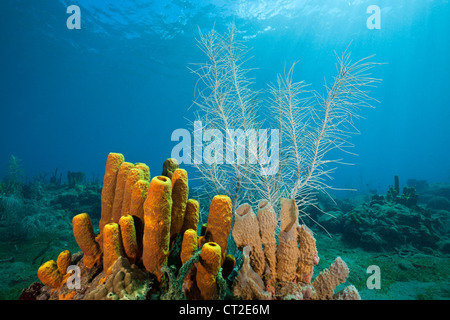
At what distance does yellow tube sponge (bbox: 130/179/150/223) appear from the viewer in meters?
1.97

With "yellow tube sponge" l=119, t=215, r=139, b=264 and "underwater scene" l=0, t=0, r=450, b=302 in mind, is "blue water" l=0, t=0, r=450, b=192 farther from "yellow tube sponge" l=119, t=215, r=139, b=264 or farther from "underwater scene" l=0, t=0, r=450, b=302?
"yellow tube sponge" l=119, t=215, r=139, b=264

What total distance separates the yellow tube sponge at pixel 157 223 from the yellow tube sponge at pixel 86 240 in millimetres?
705

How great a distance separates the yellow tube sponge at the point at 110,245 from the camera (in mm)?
1871

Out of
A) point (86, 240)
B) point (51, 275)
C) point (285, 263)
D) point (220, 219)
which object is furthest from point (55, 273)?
point (285, 263)

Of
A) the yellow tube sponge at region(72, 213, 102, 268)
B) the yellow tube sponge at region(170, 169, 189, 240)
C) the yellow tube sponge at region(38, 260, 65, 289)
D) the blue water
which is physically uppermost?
the blue water

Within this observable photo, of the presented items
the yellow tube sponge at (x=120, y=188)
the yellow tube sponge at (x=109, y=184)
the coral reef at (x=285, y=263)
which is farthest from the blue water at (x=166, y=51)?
the yellow tube sponge at (x=109, y=184)

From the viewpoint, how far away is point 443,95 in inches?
3273

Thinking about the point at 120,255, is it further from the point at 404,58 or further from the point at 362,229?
the point at 404,58

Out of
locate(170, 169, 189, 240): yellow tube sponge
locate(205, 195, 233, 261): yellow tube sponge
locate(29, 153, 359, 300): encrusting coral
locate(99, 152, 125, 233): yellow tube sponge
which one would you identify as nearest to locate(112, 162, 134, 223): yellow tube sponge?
locate(29, 153, 359, 300): encrusting coral

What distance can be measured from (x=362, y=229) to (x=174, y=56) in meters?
32.0

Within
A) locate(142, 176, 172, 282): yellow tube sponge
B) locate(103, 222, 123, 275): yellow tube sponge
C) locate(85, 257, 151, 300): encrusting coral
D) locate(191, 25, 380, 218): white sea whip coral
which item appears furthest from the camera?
locate(191, 25, 380, 218): white sea whip coral

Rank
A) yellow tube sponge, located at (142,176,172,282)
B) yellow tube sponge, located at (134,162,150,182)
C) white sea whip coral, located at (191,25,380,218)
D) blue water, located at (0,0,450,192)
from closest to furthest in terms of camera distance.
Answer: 1. yellow tube sponge, located at (142,176,172,282)
2. yellow tube sponge, located at (134,162,150,182)
3. white sea whip coral, located at (191,25,380,218)
4. blue water, located at (0,0,450,192)

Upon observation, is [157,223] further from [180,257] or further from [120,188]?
[120,188]

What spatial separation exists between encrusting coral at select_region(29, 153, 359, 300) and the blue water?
7.60 ft
